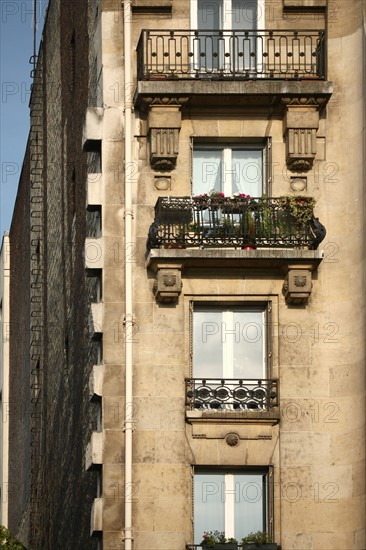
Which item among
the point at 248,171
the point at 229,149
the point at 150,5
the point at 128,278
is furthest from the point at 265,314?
the point at 150,5

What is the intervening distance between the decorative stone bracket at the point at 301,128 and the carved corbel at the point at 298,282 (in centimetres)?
230

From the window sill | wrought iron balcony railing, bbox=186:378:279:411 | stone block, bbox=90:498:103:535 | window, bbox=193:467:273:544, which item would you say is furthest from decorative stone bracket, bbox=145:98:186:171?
stone block, bbox=90:498:103:535

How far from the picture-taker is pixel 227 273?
3956 cm

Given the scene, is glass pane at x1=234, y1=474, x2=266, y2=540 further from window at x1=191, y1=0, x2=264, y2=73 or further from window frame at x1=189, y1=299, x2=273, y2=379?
window at x1=191, y1=0, x2=264, y2=73

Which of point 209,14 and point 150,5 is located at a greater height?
point 150,5

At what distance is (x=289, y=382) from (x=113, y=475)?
403 cm

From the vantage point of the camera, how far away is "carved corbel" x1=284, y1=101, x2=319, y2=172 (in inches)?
1570

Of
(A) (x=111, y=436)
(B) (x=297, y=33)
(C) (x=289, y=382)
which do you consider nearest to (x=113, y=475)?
(A) (x=111, y=436)

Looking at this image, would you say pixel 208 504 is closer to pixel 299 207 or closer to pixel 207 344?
pixel 207 344

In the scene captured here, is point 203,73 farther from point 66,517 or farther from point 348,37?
point 66,517

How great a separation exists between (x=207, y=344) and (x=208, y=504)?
3.30m

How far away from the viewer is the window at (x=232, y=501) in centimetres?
3884

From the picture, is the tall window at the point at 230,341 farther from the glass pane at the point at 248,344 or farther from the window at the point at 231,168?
the window at the point at 231,168

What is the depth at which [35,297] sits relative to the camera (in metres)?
62.9
